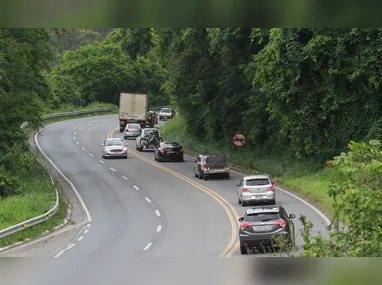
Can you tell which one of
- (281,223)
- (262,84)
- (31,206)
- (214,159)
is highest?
(262,84)

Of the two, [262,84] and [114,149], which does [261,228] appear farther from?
[114,149]

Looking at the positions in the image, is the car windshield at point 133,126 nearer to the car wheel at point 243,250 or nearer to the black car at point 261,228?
the black car at point 261,228

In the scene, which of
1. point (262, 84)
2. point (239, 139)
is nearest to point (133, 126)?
point (239, 139)

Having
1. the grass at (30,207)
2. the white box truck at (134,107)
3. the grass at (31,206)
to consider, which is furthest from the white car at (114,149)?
the white box truck at (134,107)

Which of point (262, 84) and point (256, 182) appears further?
point (262, 84)

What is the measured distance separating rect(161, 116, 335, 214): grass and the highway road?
1073 mm

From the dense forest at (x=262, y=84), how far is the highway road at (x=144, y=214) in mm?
4526

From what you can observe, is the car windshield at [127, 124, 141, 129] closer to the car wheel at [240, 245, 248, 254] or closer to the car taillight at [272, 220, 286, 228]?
the car wheel at [240, 245, 248, 254]

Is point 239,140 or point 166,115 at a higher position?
point 239,140

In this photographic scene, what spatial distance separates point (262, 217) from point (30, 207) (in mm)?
11821

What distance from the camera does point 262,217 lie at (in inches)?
855

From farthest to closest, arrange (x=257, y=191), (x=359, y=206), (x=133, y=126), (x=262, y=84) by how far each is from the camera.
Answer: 1. (x=133, y=126)
2. (x=262, y=84)
3. (x=257, y=191)
4. (x=359, y=206)

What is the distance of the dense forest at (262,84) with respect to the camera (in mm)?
36312

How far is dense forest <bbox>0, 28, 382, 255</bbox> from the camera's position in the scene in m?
36.3
